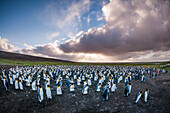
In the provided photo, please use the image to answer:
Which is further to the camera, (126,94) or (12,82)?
(12,82)

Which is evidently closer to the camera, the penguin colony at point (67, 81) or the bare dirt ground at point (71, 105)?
the bare dirt ground at point (71, 105)

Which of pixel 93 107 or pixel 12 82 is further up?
pixel 12 82

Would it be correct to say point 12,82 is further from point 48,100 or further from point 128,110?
point 128,110

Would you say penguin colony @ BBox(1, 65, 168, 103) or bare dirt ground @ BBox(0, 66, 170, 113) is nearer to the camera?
bare dirt ground @ BBox(0, 66, 170, 113)

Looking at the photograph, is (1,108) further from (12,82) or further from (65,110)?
(12,82)

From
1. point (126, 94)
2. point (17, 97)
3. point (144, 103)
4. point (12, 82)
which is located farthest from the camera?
point (12, 82)

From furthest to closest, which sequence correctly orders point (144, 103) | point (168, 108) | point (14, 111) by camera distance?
point (144, 103)
point (168, 108)
point (14, 111)

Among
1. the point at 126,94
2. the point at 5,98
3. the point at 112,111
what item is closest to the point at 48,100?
the point at 5,98

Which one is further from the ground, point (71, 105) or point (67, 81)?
point (67, 81)

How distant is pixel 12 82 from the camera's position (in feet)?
44.2

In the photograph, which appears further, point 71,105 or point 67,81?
point 67,81

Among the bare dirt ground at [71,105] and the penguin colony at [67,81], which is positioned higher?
the penguin colony at [67,81]

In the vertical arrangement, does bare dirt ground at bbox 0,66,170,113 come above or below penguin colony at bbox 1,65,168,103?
below

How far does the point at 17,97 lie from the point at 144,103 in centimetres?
1244
